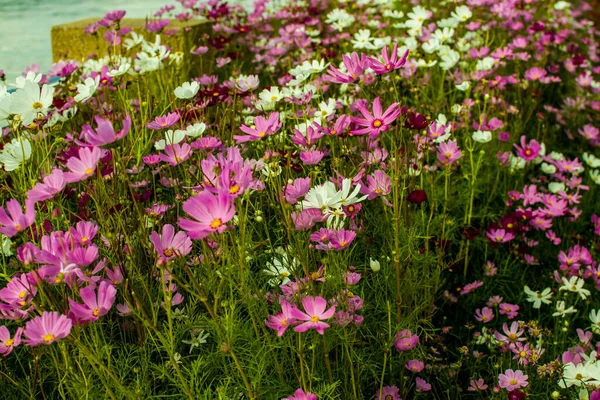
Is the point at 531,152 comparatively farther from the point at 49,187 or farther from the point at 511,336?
the point at 49,187

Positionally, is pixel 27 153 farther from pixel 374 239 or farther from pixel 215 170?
pixel 374 239

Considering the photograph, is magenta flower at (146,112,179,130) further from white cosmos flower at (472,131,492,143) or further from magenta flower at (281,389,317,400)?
white cosmos flower at (472,131,492,143)

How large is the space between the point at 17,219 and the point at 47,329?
213 millimetres

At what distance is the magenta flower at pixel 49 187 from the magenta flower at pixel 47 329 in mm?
231

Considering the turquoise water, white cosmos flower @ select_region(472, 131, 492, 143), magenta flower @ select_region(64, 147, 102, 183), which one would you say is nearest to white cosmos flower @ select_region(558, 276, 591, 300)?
white cosmos flower @ select_region(472, 131, 492, 143)

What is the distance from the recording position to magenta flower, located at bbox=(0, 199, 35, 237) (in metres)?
1.08

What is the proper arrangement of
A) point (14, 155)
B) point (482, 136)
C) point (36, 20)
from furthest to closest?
point (36, 20), point (482, 136), point (14, 155)

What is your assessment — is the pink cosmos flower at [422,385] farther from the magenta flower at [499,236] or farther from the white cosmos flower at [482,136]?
the white cosmos flower at [482,136]

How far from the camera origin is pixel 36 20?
430cm

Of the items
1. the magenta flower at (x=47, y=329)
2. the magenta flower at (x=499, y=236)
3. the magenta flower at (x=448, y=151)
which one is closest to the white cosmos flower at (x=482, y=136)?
the magenta flower at (x=499, y=236)

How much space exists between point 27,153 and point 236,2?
339cm

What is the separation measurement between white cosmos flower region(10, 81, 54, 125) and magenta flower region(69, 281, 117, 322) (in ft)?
1.90

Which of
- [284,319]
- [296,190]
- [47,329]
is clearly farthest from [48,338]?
[296,190]

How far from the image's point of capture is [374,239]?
1.86m
